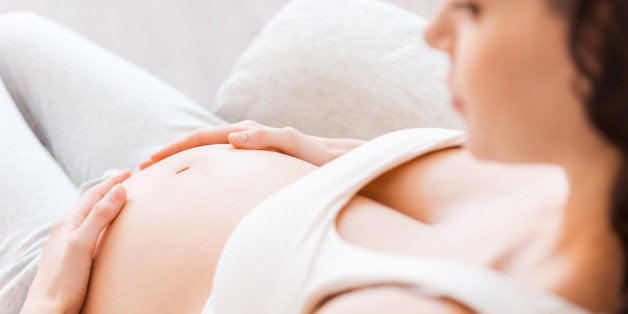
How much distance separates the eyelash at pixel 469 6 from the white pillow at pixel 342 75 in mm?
727

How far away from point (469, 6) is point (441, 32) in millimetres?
42

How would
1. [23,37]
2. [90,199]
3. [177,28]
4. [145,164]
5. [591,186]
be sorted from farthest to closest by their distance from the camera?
[177,28], [23,37], [145,164], [90,199], [591,186]

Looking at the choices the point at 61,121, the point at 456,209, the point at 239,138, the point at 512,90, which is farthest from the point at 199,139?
the point at 512,90

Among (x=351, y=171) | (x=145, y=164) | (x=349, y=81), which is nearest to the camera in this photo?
(x=351, y=171)

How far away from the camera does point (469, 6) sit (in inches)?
25.0

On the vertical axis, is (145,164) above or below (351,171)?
below

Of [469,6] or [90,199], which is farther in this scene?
[90,199]

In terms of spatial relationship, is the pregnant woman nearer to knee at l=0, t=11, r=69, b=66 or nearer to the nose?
the nose

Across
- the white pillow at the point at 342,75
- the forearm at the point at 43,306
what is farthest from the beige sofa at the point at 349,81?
the forearm at the point at 43,306

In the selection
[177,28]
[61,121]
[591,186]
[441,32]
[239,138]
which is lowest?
[177,28]

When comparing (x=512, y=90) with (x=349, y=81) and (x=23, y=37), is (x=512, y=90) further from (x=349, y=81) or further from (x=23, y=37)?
(x=23, y=37)

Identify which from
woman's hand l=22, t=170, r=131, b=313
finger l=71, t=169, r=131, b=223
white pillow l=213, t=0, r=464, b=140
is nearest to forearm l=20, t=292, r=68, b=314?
woman's hand l=22, t=170, r=131, b=313

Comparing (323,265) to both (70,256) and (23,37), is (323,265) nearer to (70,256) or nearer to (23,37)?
(70,256)

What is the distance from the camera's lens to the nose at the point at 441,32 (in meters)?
0.66
